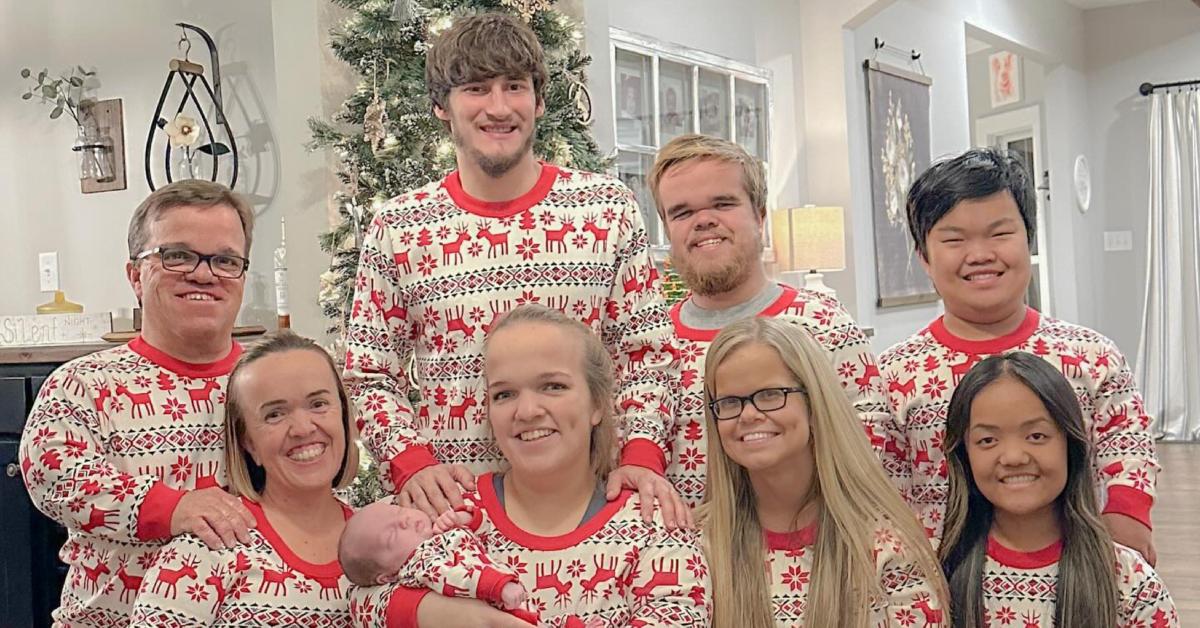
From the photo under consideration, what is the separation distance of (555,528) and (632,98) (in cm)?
330

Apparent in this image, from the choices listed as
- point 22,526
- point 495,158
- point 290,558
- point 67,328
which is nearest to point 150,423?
point 290,558

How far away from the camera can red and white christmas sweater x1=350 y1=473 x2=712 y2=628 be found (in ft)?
5.35

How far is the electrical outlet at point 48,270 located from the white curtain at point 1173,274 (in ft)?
22.7

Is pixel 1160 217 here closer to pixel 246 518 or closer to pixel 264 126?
pixel 264 126

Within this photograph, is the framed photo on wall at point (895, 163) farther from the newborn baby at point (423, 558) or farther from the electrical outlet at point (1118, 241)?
the newborn baby at point (423, 558)

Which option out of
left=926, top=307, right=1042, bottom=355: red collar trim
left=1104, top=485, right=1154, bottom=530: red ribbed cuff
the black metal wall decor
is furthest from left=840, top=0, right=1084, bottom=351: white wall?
left=1104, top=485, right=1154, bottom=530: red ribbed cuff

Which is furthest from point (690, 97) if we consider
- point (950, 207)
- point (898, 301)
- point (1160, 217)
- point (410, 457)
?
point (1160, 217)

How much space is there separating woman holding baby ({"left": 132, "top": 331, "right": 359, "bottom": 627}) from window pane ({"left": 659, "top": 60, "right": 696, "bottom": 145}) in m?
3.30

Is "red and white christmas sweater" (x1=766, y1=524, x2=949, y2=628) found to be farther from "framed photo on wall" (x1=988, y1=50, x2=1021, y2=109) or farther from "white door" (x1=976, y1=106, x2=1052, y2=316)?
"framed photo on wall" (x1=988, y1=50, x2=1021, y2=109)

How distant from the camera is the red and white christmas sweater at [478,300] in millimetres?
1887

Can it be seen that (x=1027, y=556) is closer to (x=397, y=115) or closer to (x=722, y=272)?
(x=722, y=272)

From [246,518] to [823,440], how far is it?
898 mm

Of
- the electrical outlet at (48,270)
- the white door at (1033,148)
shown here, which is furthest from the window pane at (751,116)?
the white door at (1033,148)

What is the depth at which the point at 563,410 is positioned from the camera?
1690mm
